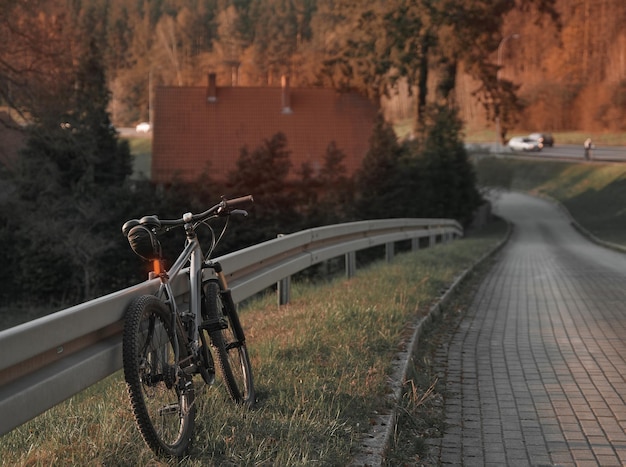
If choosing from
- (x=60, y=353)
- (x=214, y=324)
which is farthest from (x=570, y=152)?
(x=60, y=353)

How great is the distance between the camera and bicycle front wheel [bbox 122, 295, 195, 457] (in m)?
3.99

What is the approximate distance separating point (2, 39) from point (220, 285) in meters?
26.8

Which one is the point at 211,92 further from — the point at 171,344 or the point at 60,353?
the point at 60,353

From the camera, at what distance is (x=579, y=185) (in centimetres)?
6825

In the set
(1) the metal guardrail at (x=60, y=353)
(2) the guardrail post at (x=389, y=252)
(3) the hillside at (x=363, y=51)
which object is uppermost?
(3) the hillside at (x=363, y=51)

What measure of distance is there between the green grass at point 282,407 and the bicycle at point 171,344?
0.51 ft

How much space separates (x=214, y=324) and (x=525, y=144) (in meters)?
85.4

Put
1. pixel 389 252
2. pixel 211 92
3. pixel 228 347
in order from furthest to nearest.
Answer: pixel 211 92, pixel 389 252, pixel 228 347

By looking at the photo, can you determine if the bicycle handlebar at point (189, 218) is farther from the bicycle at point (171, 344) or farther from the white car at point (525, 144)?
the white car at point (525, 144)

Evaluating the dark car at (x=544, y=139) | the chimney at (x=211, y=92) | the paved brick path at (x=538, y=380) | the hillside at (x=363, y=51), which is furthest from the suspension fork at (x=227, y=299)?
the dark car at (x=544, y=139)

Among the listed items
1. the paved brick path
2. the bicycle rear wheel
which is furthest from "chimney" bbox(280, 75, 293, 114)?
the bicycle rear wheel

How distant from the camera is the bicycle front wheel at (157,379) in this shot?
399cm

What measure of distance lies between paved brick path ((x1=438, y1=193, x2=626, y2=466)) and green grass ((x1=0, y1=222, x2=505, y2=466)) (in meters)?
0.63

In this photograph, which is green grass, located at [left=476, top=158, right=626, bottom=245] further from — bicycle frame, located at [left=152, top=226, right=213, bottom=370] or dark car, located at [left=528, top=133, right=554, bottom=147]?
bicycle frame, located at [left=152, top=226, right=213, bottom=370]
